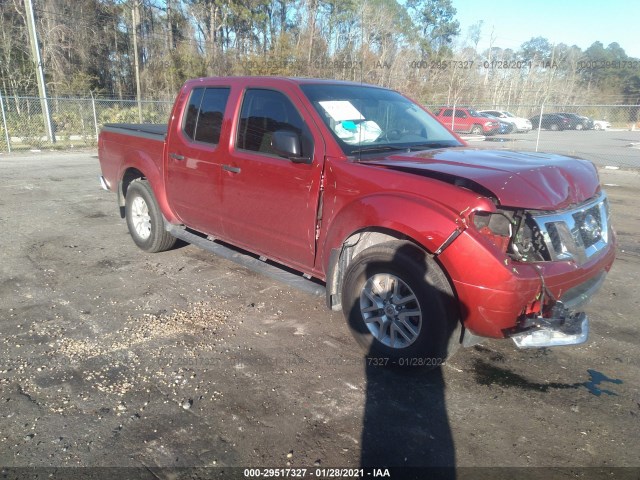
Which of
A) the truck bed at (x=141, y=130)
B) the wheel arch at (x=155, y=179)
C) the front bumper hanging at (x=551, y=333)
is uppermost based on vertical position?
the truck bed at (x=141, y=130)

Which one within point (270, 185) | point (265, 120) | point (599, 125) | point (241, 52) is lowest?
point (599, 125)

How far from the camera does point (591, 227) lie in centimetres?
325

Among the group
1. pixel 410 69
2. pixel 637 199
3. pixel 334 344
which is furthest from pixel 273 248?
pixel 410 69

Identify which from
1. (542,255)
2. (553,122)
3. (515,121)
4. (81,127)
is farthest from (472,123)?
(542,255)

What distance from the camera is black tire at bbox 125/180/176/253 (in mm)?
5457

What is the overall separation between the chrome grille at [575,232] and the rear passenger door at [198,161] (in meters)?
2.81

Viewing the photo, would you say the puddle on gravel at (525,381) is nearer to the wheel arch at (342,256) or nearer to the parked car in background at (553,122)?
the wheel arch at (342,256)

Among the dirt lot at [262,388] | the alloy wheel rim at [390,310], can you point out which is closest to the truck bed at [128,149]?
the dirt lot at [262,388]

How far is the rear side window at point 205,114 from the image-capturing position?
4500 mm

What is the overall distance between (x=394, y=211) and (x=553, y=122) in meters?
37.7

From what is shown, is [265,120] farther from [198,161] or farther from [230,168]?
[198,161]

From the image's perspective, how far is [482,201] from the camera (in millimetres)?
2717

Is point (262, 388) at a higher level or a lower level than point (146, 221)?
lower

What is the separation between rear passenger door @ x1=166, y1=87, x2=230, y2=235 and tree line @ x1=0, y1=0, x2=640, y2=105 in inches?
802
